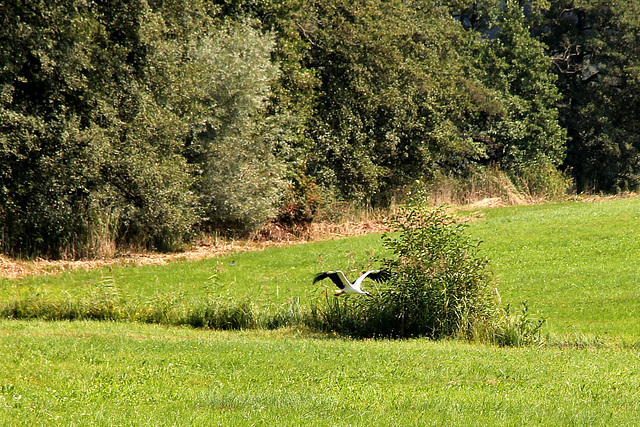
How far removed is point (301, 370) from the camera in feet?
27.9

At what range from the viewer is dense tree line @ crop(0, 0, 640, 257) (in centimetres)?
1895

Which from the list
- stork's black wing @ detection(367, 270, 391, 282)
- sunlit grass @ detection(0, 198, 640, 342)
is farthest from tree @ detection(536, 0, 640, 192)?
stork's black wing @ detection(367, 270, 391, 282)

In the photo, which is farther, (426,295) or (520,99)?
(520,99)

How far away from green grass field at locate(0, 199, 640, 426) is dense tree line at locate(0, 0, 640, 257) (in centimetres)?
454

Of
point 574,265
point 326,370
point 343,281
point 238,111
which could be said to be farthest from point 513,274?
point 238,111

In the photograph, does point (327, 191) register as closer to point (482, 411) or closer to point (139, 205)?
point (139, 205)

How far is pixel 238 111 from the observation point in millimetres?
23594

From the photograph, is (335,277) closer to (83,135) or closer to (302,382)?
(302,382)

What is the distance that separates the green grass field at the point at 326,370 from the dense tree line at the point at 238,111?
14.9 feet

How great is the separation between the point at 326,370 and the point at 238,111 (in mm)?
16181

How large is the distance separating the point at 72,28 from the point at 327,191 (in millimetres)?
12353

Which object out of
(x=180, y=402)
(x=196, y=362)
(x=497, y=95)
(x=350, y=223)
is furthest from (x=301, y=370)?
(x=497, y=95)

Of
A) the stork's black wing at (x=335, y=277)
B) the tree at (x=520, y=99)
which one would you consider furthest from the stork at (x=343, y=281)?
the tree at (x=520, y=99)

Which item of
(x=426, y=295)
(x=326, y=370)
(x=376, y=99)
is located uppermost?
(x=376, y=99)
